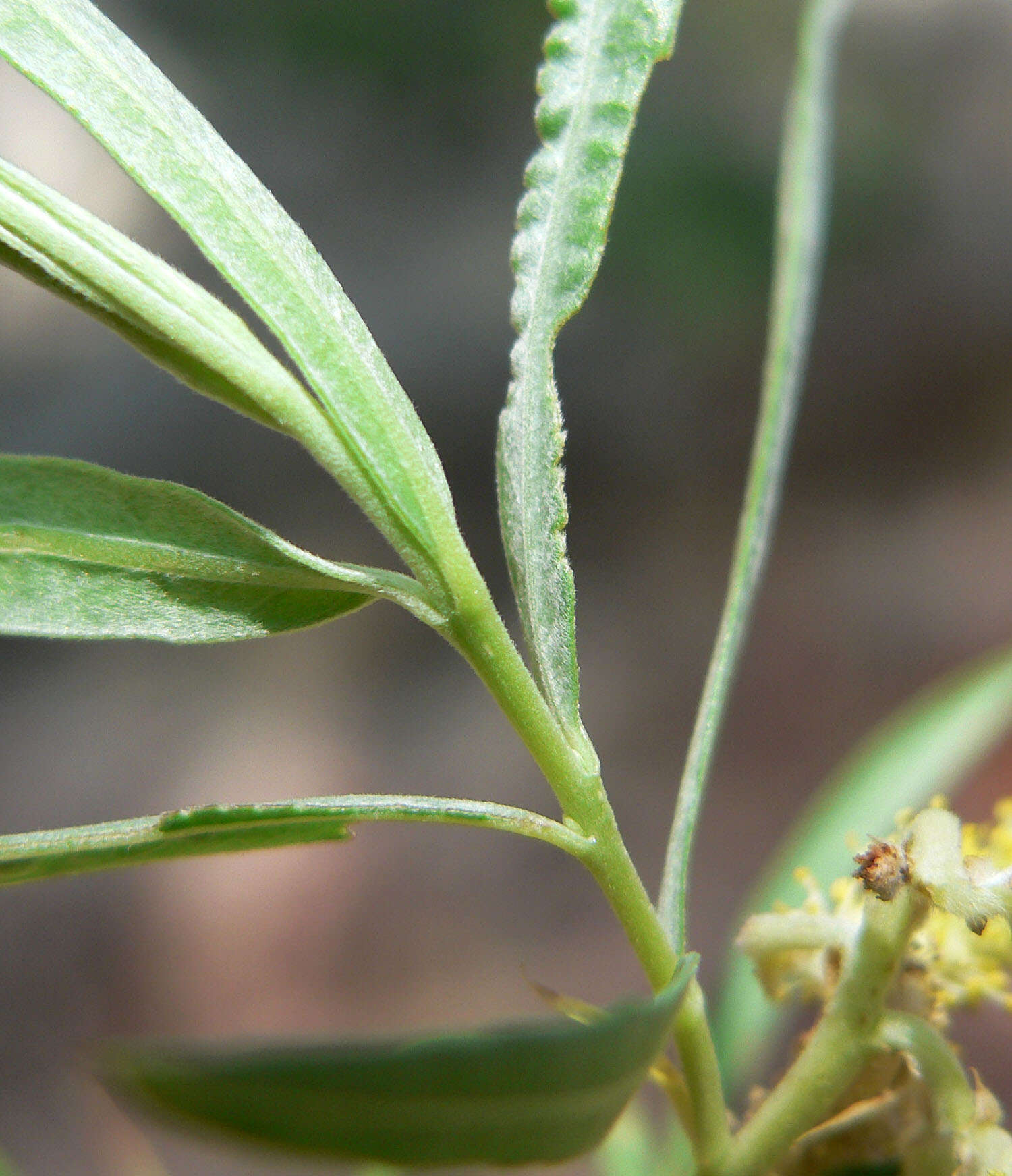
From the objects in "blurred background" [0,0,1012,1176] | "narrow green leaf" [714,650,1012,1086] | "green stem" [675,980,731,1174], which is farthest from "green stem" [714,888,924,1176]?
"blurred background" [0,0,1012,1176]

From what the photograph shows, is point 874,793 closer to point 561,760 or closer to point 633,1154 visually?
point 633,1154

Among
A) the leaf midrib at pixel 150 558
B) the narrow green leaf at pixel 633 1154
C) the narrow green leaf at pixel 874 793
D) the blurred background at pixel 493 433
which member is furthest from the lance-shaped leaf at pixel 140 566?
the blurred background at pixel 493 433

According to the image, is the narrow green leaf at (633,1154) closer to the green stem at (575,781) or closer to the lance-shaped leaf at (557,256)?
the green stem at (575,781)

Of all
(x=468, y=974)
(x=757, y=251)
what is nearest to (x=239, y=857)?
(x=468, y=974)

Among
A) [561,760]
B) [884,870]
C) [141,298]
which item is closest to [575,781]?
[561,760]

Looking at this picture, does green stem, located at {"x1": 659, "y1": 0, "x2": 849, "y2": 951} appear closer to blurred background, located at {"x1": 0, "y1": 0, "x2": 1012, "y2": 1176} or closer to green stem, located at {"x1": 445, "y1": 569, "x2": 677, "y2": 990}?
green stem, located at {"x1": 445, "y1": 569, "x2": 677, "y2": 990}

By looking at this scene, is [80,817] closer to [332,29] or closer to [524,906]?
[524,906]
